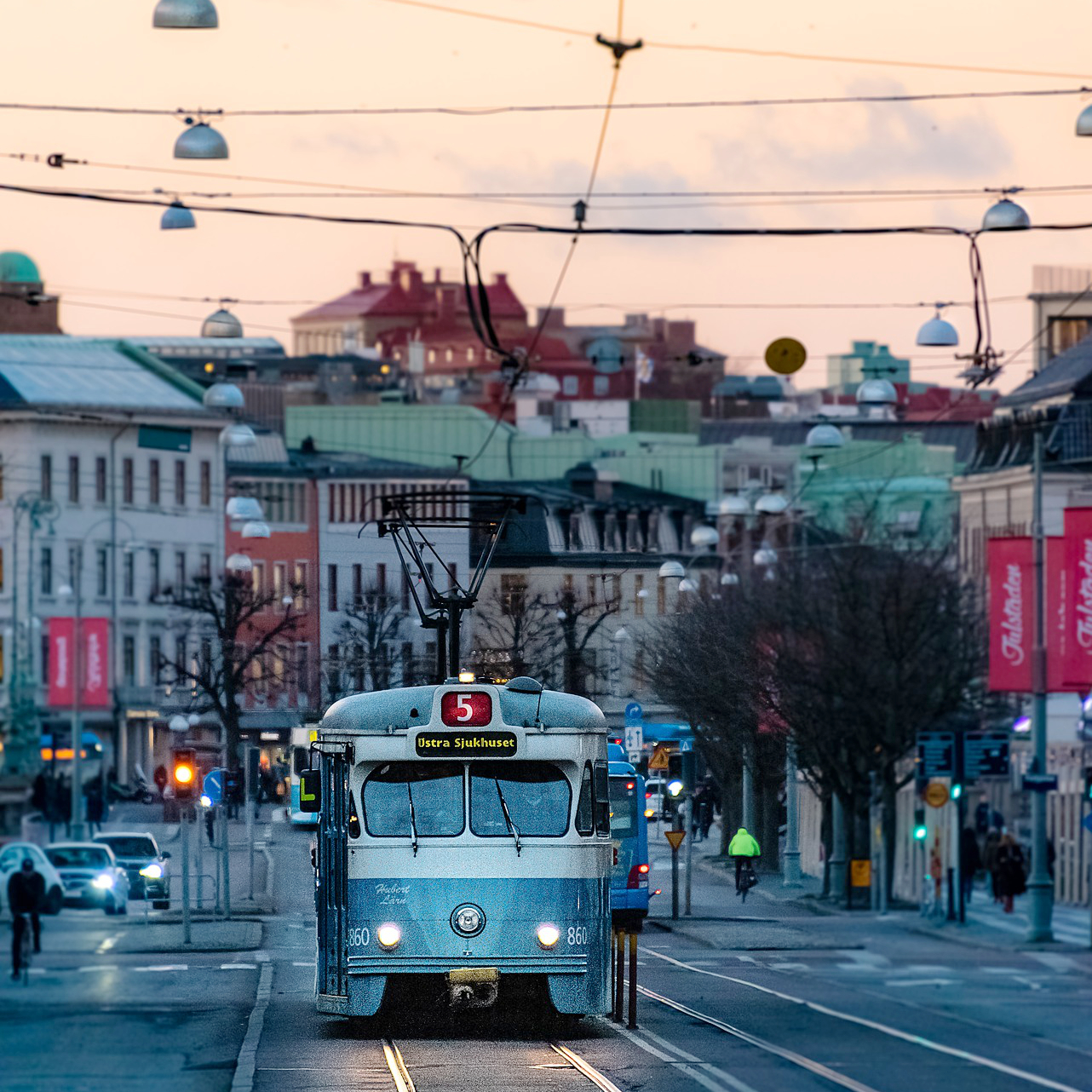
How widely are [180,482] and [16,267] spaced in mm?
29851

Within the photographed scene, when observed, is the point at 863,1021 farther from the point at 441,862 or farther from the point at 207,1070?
the point at 207,1070

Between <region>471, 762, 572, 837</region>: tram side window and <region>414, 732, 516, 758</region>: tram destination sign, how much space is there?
112 mm

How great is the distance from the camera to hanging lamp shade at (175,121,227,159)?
2528 centimetres

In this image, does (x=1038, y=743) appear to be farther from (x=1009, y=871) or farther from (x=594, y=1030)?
(x=594, y=1030)

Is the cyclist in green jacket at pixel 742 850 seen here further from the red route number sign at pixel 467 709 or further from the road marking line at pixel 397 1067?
the road marking line at pixel 397 1067

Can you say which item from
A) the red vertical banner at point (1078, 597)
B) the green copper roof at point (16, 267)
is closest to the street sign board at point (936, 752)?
the red vertical banner at point (1078, 597)

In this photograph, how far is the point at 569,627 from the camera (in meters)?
48.8

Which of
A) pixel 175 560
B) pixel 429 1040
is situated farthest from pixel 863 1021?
pixel 175 560

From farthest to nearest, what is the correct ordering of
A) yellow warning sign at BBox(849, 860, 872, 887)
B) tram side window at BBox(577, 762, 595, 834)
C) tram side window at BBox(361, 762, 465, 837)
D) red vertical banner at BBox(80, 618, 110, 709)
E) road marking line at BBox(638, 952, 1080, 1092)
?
→ yellow warning sign at BBox(849, 860, 872, 887) → tram side window at BBox(577, 762, 595, 834) → tram side window at BBox(361, 762, 465, 837) → road marking line at BBox(638, 952, 1080, 1092) → red vertical banner at BBox(80, 618, 110, 709)

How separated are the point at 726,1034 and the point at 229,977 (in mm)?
9187

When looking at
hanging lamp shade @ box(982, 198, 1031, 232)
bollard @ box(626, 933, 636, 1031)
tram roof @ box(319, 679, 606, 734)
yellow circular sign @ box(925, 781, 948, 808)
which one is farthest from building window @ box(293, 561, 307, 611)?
tram roof @ box(319, 679, 606, 734)

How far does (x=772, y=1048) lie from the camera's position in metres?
23.3

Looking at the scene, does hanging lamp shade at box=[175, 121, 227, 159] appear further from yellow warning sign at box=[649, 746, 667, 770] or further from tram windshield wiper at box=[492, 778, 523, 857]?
yellow warning sign at box=[649, 746, 667, 770]

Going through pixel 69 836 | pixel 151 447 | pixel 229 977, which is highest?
pixel 151 447
